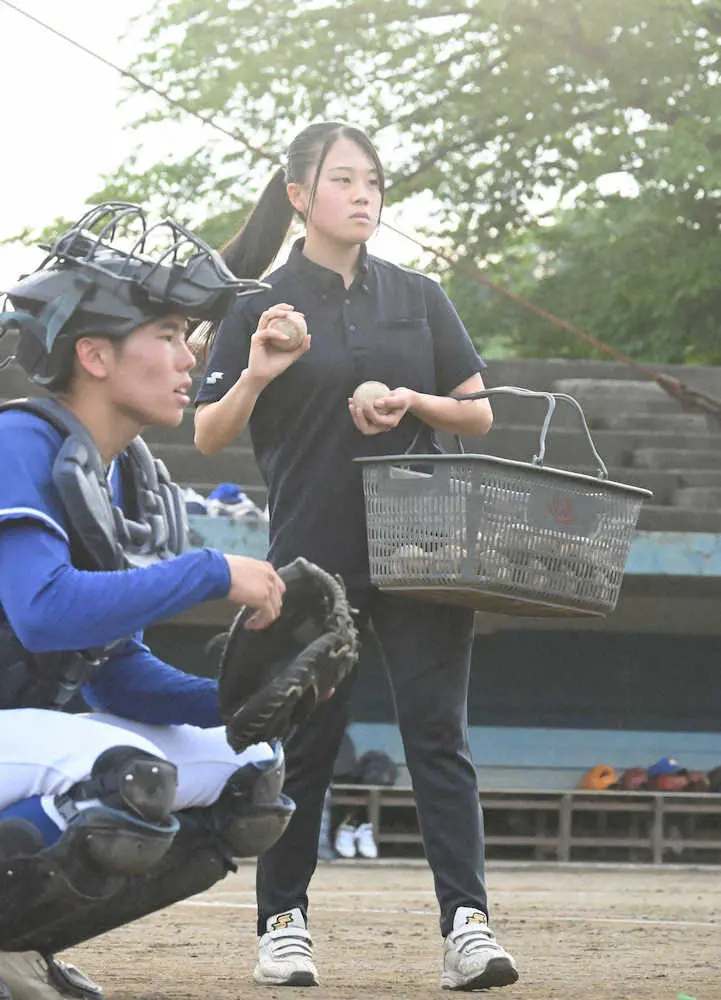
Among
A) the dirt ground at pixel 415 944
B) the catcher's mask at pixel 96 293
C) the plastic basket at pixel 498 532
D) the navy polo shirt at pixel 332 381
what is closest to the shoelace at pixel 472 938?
the dirt ground at pixel 415 944

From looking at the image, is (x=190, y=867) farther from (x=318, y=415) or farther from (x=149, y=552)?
(x=318, y=415)

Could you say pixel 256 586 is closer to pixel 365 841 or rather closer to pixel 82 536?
pixel 82 536

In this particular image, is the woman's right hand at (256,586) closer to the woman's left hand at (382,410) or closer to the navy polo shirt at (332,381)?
the woman's left hand at (382,410)

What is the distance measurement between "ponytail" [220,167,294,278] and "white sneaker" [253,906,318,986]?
1.73 meters

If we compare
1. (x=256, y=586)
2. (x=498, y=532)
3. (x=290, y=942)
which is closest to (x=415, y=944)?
(x=290, y=942)

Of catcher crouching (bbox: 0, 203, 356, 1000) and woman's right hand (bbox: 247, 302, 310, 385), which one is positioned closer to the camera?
catcher crouching (bbox: 0, 203, 356, 1000)

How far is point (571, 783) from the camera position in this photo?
13008mm

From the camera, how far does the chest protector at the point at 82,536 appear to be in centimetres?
347

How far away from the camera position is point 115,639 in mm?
3402

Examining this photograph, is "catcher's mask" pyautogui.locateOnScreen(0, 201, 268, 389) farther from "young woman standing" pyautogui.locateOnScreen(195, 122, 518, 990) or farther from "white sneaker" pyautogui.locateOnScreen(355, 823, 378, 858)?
"white sneaker" pyautogui.locateOnScreen(355, 823, 378, 858)

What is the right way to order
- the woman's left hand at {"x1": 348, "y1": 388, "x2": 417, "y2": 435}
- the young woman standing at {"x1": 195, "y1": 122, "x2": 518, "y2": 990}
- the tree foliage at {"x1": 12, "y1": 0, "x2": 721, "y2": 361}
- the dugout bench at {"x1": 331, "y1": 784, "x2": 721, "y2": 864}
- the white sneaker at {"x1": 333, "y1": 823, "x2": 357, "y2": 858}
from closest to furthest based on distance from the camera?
the woman's left hand at {"x1": 348, "y1": 388, "x2": 417, "y2": 435}
the young woman standing at {"x1": 195, "y1": 122, "x2": 518, "y2": 990}
the white sneaker at {"x1": 333, "y1": 823, "x2": 357, "y2": 858}
the dugout bench at {"x1": 331, "y1": 784, "x2": 721, "y2": 864}
the tree foliage at {"x1": 12, "y1": 0, "x2": 721, "y2": 361}

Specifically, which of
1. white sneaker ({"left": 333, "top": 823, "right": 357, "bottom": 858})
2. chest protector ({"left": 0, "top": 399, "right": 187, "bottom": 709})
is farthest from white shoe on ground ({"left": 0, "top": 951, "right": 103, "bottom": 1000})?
white sneaker ({"left": 333, "top": 823, "right": 357, "bottom": 858})

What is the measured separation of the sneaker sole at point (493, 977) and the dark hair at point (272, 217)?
6.41 ft

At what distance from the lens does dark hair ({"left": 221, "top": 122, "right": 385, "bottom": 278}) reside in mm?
5000
